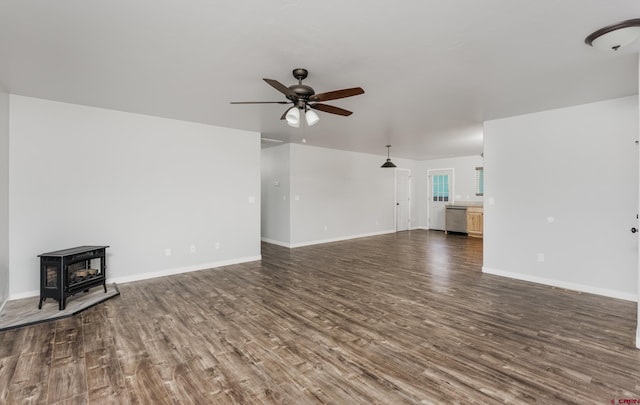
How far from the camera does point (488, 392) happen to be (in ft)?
6.35

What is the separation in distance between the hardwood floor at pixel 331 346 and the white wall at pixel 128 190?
2.79 ft

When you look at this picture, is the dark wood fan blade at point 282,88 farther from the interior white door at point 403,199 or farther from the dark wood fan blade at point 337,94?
the interior white door at point 403,199

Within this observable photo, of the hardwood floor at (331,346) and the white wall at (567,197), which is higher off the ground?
the white wall at (567,197)

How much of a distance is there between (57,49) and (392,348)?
385 cm

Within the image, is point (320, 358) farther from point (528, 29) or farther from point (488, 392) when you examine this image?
point (528, 29)

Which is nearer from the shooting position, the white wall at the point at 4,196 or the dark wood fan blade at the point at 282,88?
the dark wood fan blade at the point at 282,88

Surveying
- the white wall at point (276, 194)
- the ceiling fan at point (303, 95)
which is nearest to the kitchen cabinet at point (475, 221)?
the white wall at point (276, 194)

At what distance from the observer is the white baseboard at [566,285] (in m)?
3.67

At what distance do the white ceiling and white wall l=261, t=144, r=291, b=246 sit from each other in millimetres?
2961

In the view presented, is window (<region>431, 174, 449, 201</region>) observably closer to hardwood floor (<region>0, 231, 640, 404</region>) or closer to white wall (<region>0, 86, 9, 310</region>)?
hardwood floor (<region>0, 231, 640, 404</region>)

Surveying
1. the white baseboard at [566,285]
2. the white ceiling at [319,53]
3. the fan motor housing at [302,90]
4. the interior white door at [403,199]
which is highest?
the white ceiling at [319,53]

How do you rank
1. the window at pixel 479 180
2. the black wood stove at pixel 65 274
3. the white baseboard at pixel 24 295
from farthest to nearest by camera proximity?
the window at pixel 479 180 < the white baseboard at pixel 24 295 < the black wood stove at pixel 65 274

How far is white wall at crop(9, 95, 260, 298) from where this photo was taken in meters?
3.72

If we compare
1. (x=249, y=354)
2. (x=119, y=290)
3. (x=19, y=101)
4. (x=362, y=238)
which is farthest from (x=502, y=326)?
(x=19, y=101)
